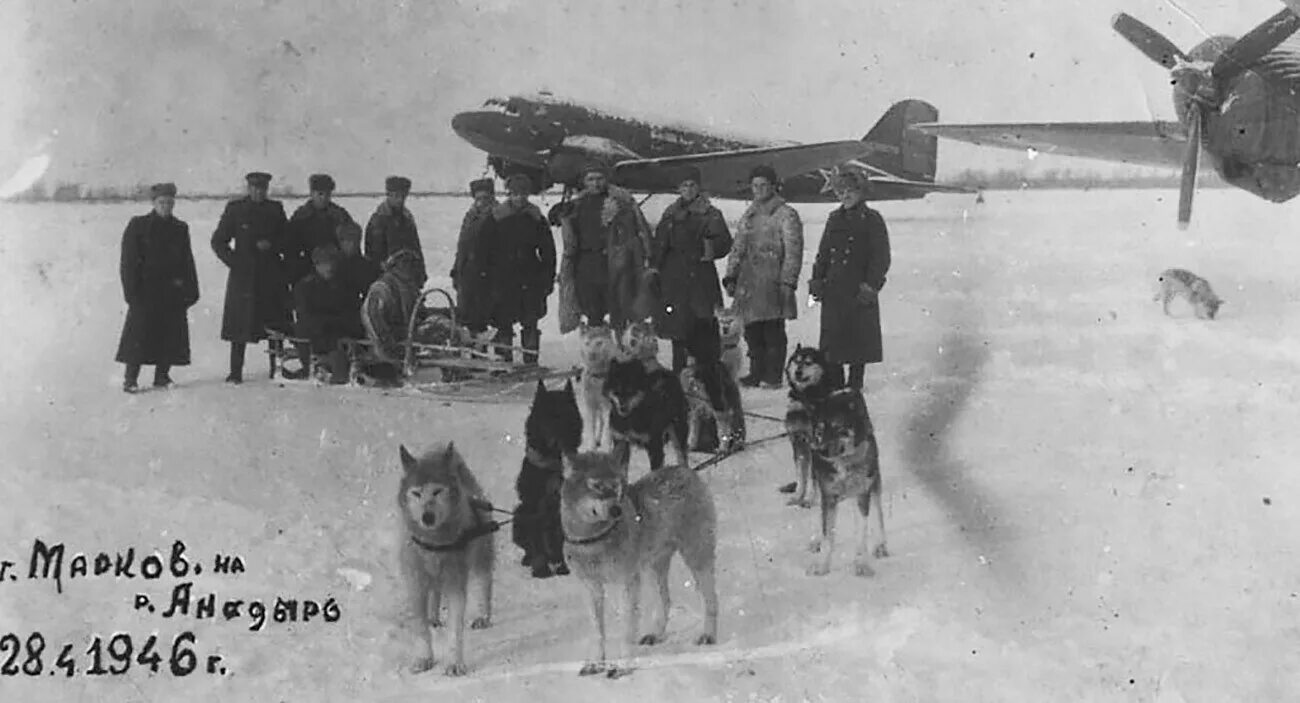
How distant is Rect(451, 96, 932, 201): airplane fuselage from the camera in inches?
92.3

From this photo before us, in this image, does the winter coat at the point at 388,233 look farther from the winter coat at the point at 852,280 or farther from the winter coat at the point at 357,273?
the winter coat at the point at 852,280

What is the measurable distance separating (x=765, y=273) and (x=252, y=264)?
1.31m

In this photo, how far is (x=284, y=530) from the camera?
2227 mm

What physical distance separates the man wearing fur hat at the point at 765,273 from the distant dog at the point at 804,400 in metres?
0.09

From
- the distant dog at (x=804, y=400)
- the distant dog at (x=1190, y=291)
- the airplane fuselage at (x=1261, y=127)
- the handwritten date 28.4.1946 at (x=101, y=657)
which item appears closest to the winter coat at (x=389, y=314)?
the handwritten date 28.4.1946 at (x=101, y=657)

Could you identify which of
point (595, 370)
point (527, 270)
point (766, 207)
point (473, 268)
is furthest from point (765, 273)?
point (473, 268)

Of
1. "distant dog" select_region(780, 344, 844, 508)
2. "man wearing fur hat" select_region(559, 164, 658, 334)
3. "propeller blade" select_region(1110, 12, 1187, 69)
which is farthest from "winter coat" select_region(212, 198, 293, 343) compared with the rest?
"propeller blade" select_region(1110, 12, 1187, 69)

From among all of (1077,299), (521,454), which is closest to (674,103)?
(521,454)

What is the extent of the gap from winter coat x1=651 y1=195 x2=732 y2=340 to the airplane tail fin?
42 cm

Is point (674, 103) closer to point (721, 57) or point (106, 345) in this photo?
point (721, 57)

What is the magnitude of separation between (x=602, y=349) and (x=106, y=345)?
1227 mm

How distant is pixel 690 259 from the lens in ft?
7.91

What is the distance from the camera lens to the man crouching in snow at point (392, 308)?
2.44m

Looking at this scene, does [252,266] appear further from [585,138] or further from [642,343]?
[642,343]
